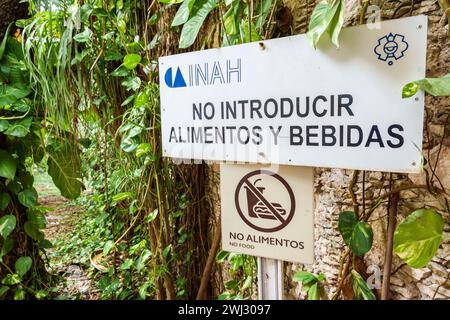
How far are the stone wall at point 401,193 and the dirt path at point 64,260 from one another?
1257 mm

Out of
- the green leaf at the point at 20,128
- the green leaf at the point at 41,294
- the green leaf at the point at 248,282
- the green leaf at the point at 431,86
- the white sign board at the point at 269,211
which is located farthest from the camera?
the green leaf at the point at 41,294

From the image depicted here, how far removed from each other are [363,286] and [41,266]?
138 centimetres

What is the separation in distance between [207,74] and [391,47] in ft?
1.18

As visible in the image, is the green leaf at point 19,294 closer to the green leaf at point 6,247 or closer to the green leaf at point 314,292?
the green leaf at point 6,247

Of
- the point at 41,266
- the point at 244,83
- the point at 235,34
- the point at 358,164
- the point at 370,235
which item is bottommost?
the point at 41,266

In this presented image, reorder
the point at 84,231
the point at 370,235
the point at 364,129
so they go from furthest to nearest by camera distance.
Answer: the point at 84,231, the point at 370,235, the point at 364,129

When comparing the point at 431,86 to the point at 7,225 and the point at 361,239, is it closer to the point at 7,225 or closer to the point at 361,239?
the point at 361,239

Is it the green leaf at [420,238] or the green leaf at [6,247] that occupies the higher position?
the green leaf at [420,238]

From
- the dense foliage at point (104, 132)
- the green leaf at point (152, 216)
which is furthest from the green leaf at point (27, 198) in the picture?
the green leaf at point (152, 216)

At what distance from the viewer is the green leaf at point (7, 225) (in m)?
1.21

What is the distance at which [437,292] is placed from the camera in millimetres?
726

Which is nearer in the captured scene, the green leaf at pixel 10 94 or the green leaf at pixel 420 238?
the green leaf at pixel 420 238

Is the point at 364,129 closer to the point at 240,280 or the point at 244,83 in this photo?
the point at 244,83

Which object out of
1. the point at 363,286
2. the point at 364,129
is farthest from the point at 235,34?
the point at 363,286
